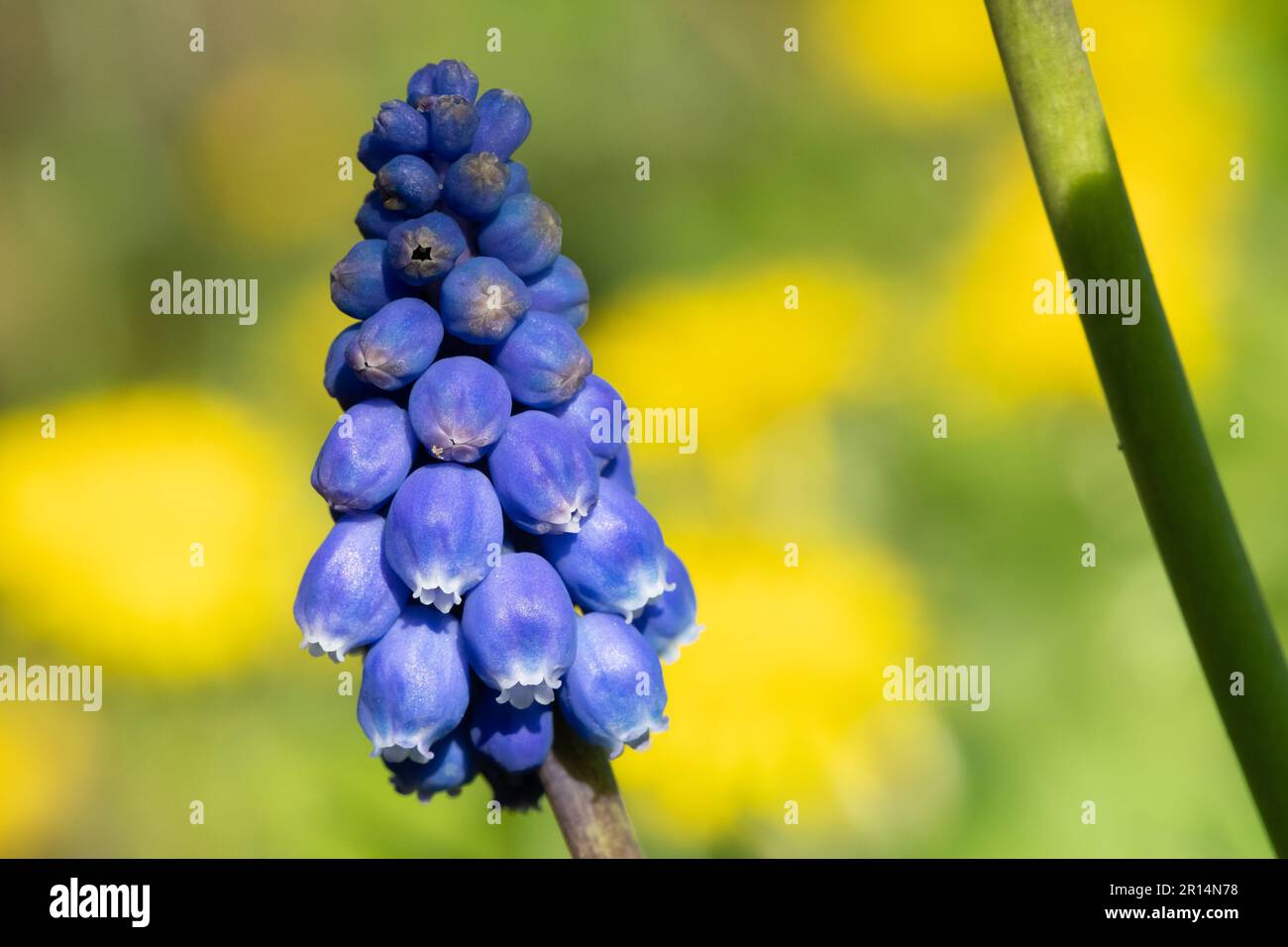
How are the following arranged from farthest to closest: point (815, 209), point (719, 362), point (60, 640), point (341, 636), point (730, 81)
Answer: point (730, 81), point (815, 209), point (719, 362), point (60, 640), point (341, 636)

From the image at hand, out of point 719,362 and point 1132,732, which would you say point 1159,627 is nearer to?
point 1132,732

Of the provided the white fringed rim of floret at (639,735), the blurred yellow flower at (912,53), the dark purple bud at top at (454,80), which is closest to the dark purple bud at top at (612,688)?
the white fringed rim of floret at (639,735)

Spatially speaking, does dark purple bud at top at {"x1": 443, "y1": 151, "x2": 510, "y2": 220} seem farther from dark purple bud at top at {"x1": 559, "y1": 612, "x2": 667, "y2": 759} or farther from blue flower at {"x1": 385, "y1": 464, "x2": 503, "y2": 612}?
dark purple bud at top at {"x1": 559, "y1": 612, "x2": 667, "y2": 759}

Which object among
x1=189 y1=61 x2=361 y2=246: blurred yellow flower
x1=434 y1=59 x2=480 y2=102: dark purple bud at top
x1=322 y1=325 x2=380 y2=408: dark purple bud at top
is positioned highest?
x1=189 y1=61 x2=361 y2=246: blurred yellow flower

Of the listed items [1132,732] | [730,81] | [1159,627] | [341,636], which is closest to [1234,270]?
[1159,627]

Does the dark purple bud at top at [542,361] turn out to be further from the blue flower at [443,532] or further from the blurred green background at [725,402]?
the blurred green background at [725,402]

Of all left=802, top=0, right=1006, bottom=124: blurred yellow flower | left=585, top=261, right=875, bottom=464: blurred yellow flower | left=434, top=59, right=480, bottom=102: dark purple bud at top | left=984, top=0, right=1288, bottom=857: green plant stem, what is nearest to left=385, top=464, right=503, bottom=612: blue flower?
left=434, top=59, right=480, bottom=102: dark purple bud at top

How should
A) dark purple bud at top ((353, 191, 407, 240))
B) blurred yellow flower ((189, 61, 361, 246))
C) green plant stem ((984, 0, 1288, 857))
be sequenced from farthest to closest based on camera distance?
blurred yellow flower ((189, 61, 361, 246))
dark purple bud at top ((353, 191, 407, 240))
green plant stem ((984, 0, 1288, 857))
